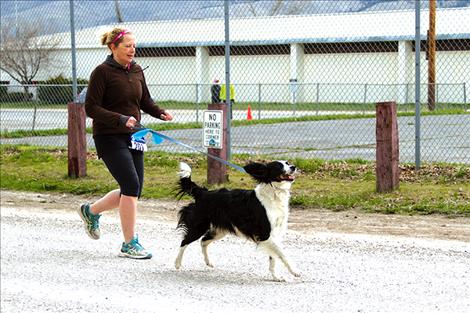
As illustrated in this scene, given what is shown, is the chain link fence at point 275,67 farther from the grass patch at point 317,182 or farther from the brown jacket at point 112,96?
the brown jacket at point 112,96

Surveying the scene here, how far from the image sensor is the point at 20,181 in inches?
548

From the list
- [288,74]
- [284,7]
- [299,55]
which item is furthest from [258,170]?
[288,74]

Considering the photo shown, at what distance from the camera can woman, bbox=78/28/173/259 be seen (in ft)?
26.9

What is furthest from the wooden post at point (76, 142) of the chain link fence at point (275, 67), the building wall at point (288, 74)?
the building wall at point (288, 74)

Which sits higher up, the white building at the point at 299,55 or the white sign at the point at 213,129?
the white building at the point at 299,55

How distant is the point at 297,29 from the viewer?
2103cm

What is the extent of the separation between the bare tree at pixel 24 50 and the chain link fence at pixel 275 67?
0.18 feet

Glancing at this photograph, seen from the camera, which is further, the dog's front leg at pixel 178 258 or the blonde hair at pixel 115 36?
the blonde hair at pixel 115 36

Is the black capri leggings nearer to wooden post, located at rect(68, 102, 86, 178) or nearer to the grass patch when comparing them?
the grass patch

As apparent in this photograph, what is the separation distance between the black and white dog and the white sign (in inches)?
162

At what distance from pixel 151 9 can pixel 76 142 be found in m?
3.09

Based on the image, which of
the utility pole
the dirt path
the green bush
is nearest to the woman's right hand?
the dirt path

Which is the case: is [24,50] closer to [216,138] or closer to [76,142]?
[76,142]

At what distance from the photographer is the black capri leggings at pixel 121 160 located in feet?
27.2
